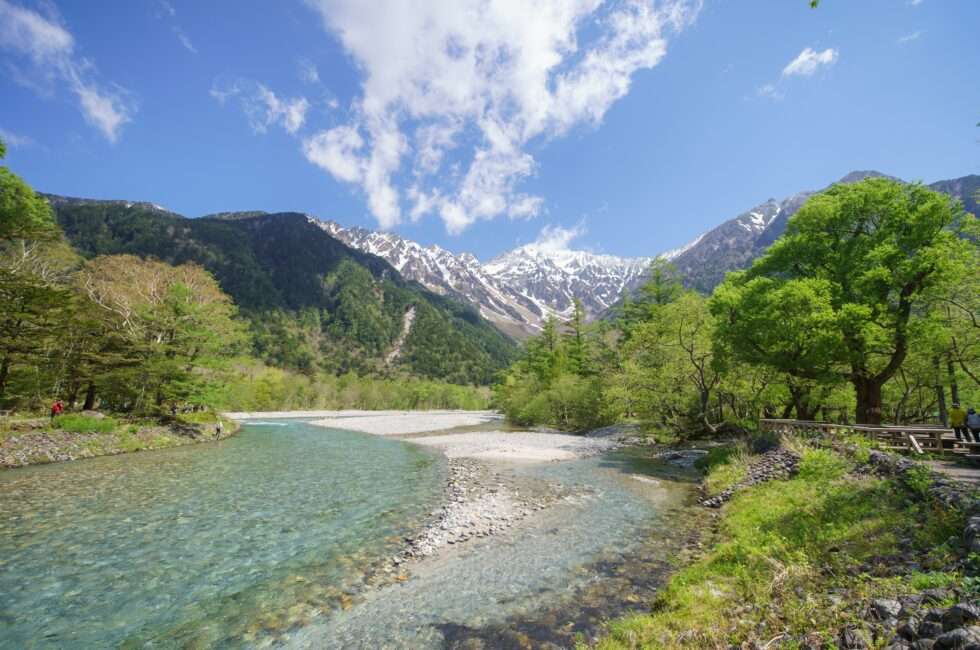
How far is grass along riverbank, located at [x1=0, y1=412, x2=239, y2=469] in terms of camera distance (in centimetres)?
2467

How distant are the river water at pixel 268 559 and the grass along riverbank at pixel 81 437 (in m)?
3.68

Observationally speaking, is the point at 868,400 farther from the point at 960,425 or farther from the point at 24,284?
the point at 24,284

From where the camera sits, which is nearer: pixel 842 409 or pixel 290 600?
pixel 290 600

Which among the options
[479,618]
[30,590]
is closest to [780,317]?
[479,618]

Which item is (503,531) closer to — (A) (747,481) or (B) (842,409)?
(A) (747,481)

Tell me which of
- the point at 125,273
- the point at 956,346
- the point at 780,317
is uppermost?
the point at 125,273

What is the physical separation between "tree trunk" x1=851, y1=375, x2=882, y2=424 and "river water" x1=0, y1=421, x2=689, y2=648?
42.0 ft

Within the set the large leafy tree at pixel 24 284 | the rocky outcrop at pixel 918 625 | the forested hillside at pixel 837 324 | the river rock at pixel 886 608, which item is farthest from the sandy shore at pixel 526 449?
the large leafy tree at pixel 24 284

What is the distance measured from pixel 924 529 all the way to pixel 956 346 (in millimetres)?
21117

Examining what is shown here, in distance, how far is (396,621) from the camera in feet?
27.9

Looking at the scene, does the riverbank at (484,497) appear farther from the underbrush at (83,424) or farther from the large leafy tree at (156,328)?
the underbrush at (83,424)

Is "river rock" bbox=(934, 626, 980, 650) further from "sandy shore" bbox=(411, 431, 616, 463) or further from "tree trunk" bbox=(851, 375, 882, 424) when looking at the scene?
"tree trunk" bbox=(851, 375, 882, 424)

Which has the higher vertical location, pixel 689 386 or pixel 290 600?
pixel 689 386

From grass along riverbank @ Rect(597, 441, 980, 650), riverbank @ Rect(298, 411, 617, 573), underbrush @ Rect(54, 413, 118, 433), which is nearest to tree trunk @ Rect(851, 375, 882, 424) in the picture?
grass along riverbank @ Rect(597, 441, 980, 650)
